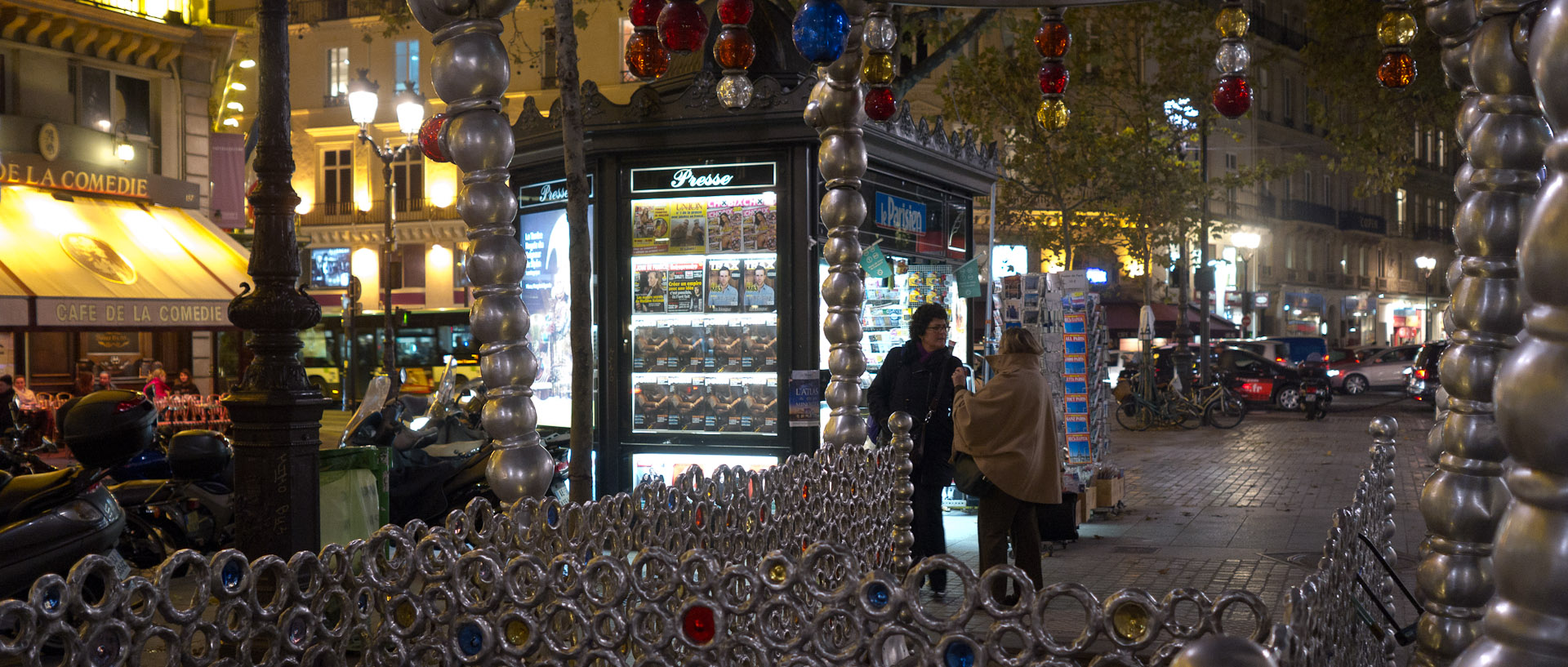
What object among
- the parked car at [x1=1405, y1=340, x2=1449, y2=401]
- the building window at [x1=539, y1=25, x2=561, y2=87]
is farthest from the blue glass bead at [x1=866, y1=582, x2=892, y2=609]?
the building window at [x1=539, y1=25, x2=561, y2=87]

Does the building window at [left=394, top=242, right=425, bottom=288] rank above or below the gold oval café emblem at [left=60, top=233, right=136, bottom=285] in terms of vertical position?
above

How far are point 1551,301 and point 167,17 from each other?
81.6 ft

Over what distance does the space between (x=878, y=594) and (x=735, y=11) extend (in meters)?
3.15

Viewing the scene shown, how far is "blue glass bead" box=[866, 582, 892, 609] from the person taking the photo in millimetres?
2881

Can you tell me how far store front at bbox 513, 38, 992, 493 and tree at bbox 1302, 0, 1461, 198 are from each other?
334 inches

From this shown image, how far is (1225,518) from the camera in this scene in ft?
39.0

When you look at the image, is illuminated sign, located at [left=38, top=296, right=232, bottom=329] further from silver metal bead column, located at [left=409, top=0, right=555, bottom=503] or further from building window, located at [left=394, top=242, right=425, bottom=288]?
building window, located at [left=394, top=242, right=425, bottom=288]

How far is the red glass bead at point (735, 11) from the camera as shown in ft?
17.3

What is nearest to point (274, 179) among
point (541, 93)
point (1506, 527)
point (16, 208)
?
point (1506, 527)

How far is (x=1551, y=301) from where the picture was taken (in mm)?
1391

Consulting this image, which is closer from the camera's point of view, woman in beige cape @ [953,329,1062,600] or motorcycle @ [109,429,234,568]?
woman in beige cape @ [953,329,1062,600]

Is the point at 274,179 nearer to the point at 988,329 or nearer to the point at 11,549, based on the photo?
the point at 11,549

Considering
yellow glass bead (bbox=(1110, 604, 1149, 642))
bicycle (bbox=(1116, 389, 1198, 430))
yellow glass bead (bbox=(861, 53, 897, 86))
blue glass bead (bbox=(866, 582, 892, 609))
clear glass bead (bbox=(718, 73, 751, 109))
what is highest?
yellow glass bead (bbox=(861, 53, 897, 86))

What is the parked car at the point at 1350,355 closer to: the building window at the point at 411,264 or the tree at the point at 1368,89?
the tree at the point at 1368,89
